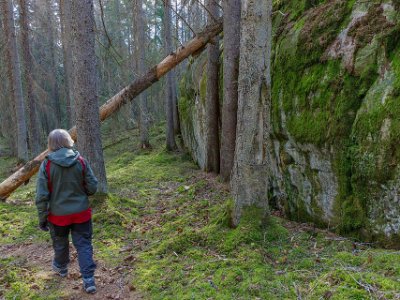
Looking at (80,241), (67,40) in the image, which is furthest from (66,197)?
(67,40)

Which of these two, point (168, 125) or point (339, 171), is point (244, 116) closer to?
point (339, 171)

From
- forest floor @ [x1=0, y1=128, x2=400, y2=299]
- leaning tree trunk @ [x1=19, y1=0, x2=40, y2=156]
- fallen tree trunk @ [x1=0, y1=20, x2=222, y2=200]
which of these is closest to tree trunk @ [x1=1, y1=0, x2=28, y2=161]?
leaning tree trunk @ [x1=19, y1=0, x2=40, y2=156]

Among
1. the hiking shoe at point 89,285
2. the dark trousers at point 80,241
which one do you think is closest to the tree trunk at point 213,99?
the dark trousers at point 80,241

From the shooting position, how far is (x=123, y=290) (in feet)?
14.1

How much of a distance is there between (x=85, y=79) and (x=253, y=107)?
3941 millimetres

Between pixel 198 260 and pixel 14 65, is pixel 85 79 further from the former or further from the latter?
pixel 14 65

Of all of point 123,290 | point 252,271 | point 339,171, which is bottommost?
point 123,290

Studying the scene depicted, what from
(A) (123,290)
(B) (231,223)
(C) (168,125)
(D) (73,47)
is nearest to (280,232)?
(B) (231,223)

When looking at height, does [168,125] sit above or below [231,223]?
above

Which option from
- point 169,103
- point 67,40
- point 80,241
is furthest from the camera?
point 169,103

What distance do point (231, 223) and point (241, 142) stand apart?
4.00ft

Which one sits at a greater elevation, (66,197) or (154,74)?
(154,74)

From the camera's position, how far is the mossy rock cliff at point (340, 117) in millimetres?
4289

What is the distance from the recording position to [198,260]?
4.57 meters
